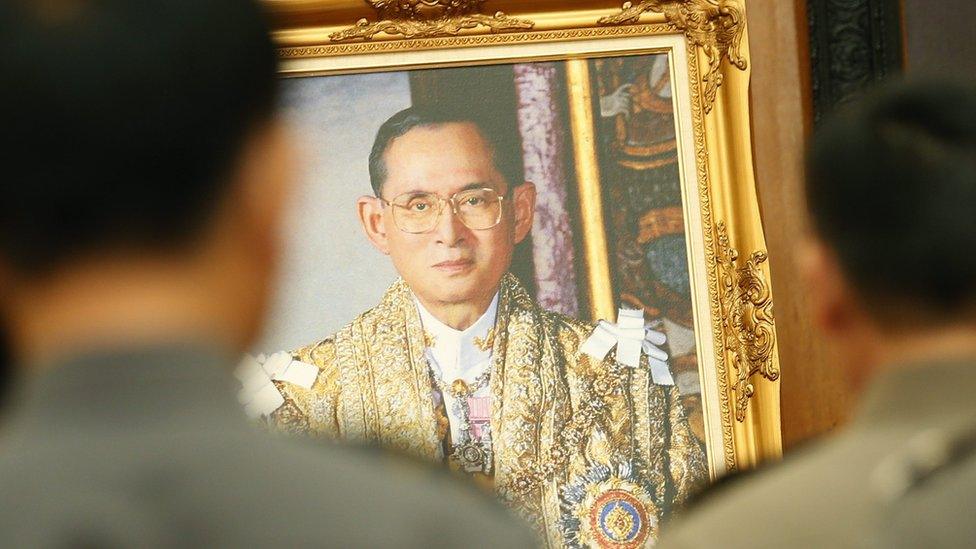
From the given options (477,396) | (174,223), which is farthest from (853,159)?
(477,396)

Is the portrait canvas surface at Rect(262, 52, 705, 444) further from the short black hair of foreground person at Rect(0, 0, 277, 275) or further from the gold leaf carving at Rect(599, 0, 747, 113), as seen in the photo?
the short black hair of foreground person at Rect(0, 0, 277, 275)

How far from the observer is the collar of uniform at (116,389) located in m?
0.71

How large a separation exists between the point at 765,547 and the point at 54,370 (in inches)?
19.1

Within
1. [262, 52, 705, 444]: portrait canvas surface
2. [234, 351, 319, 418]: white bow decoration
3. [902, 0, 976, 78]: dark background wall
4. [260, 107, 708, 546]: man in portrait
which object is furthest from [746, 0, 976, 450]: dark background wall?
[234, 351, 319, 418]: white bow decoration

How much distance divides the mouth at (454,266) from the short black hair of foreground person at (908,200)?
2108 mm

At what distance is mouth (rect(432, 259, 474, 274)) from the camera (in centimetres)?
314

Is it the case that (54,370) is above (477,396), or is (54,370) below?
above

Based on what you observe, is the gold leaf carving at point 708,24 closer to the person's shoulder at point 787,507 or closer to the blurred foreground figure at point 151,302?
the person's shoulder at point 787,507

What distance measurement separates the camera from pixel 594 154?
126 inches

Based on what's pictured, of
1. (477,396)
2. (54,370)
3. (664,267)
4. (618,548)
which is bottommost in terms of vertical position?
(618,548)

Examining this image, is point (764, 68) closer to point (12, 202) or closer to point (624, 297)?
point (624, 297)

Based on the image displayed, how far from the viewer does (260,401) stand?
10.1ft

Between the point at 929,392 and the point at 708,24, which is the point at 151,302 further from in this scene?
the point at 708,24

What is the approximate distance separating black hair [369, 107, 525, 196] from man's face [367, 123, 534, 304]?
0.01 m
